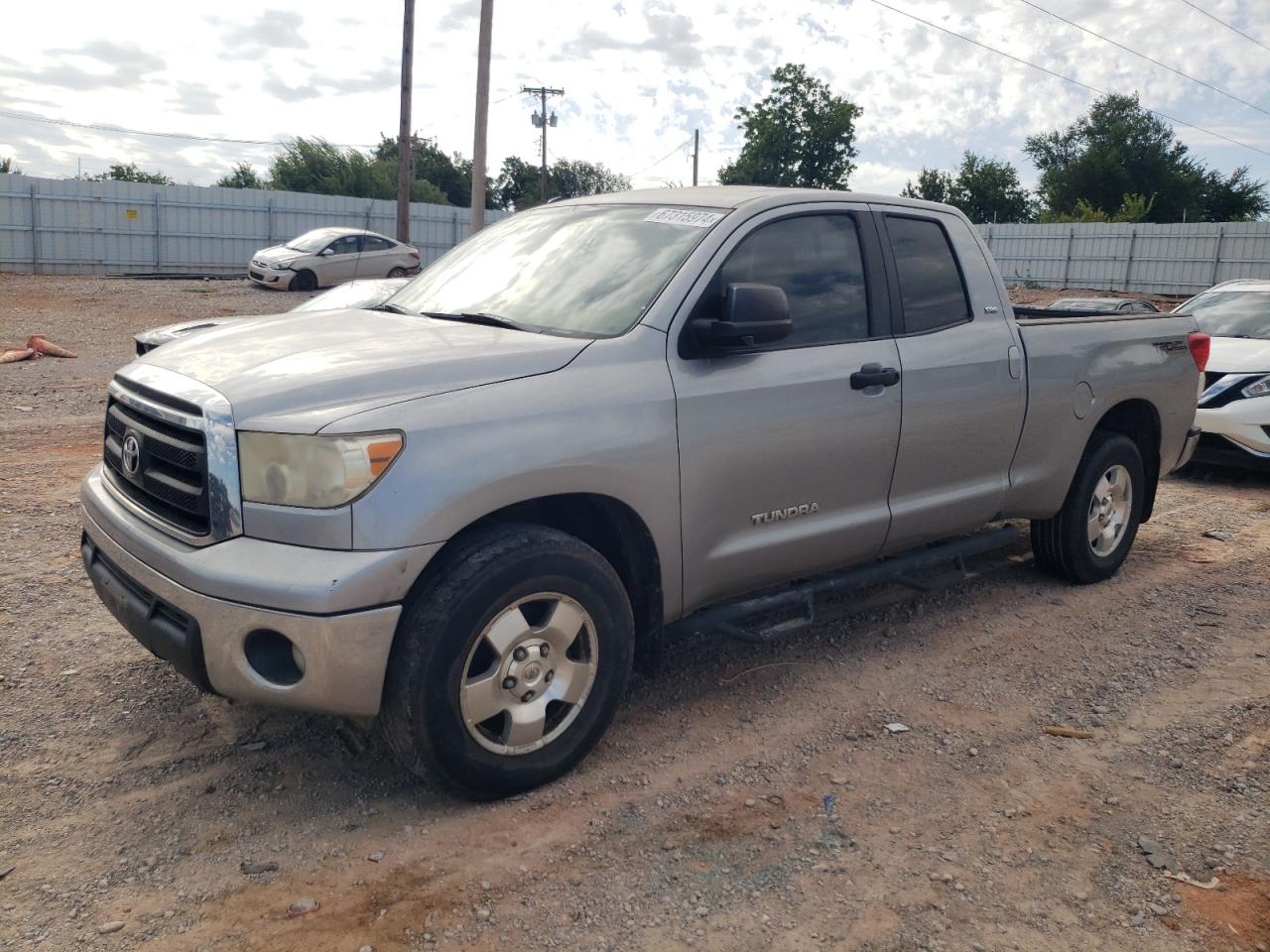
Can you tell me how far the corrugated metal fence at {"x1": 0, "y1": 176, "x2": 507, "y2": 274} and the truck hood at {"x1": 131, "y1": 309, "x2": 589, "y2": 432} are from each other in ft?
89.9

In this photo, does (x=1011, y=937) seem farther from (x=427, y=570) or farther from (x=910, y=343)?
(x=910, y=343)

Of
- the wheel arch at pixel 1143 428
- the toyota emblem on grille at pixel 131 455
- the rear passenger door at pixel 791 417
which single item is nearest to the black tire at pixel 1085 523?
the wheel arch at pixel 1143 428

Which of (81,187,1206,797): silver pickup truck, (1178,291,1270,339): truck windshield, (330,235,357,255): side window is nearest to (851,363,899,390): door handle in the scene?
(81,187,1206,797): silver pickup truck

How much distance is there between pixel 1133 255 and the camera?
35.9 m

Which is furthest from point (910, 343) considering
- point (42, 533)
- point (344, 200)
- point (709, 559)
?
point (344, 200)

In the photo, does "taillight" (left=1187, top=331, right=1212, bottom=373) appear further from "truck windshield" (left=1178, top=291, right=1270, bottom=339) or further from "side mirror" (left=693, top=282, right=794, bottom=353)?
"truck windshield" (left=1178, top=291, right=1270, bottom=339)

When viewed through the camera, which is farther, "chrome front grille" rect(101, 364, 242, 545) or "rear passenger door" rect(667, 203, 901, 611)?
"rear passenger door" rect(667, 203, 901, 611)

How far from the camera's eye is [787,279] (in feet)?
14.0

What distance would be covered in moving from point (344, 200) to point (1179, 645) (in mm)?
31361

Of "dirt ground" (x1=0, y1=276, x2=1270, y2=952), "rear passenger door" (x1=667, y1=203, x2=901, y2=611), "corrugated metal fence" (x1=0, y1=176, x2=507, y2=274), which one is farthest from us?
"corrugated metal fence" (x1=0, y1=176, x2=507, y2=274)

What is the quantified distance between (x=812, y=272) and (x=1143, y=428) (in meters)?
2.71

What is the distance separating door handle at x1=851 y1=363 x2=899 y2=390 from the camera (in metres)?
4.30

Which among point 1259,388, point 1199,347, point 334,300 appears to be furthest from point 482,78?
point 1199,347

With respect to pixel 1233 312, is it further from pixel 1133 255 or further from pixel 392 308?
pixel 1133 255
